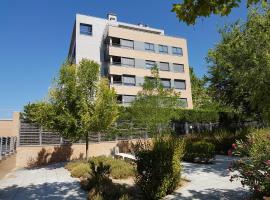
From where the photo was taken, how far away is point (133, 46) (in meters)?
43.6

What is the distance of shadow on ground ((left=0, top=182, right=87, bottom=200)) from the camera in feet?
33.2

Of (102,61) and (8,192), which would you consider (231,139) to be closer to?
(8,192)

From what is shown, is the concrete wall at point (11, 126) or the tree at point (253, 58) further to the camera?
the concrete wall at point (11, 126)

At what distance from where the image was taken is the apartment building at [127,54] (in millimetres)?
41562

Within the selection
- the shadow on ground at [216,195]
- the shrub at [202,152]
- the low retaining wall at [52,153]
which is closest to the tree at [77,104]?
the low retaining wall at [52,153]

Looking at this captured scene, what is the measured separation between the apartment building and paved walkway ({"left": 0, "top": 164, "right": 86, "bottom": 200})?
85.2 feet

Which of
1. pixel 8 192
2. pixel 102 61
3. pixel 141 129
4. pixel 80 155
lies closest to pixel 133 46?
pixel 102 61

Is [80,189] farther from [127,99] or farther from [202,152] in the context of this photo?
[127,99]

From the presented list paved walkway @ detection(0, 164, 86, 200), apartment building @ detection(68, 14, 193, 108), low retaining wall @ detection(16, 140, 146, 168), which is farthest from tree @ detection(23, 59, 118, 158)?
apartment building @ detection(68, 14, 193, 108)

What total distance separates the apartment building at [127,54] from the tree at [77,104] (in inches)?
828

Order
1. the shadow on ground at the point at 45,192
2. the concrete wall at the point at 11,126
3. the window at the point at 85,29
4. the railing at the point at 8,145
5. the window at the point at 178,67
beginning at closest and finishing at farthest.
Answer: the shadow on ground at the point at 45,192 < the railing at the point at 8,145 < the concrete wall at the point at 11,126 < the window at the point at 85,29 < the window at the point at 178,67

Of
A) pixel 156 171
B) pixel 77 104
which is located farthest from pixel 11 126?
pixel 156 171

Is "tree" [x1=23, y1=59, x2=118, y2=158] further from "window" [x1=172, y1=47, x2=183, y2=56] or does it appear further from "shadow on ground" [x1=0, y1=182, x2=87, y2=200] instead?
"window" [x1=172, y1=47, x2=183, y2=56]

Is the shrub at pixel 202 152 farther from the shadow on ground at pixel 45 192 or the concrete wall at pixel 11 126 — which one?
the concrete wall at pixel 11 126
